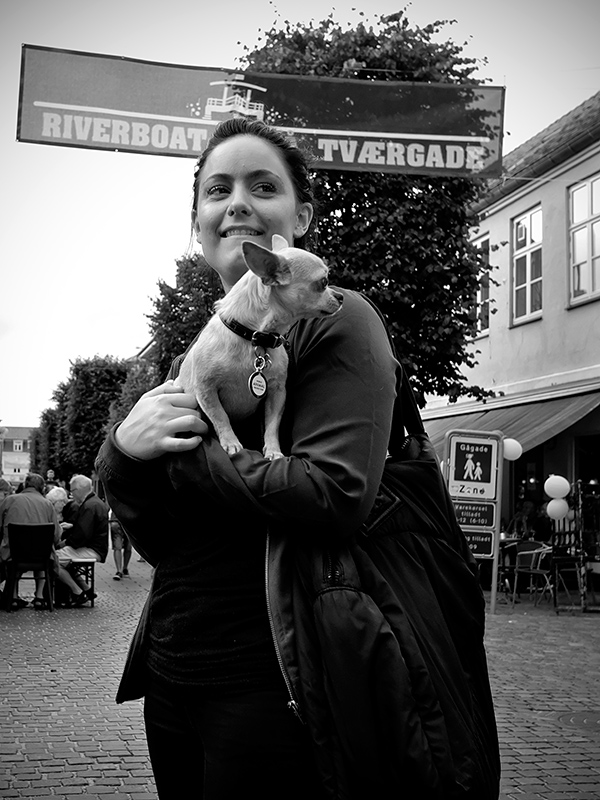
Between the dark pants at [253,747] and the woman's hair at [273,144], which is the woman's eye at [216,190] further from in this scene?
the dark pants at [253,747]

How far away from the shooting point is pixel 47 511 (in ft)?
42.9

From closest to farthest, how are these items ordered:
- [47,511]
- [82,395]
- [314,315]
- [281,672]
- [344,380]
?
[281,672]
[344,380]
[314,315]
[47,511]
[82,395]

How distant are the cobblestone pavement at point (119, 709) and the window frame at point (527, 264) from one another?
8272 mm

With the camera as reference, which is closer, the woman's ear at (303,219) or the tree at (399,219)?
the woman's ear at (303,219)

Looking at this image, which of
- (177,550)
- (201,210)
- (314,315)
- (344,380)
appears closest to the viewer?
(344,380)

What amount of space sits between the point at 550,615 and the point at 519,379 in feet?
23.6

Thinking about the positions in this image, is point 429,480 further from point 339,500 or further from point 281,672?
point 281,672

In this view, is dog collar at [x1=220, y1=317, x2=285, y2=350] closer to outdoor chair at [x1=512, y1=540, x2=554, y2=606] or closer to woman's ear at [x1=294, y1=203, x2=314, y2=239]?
woman's ear at [x1=294, y1=203, x2=314, y2=239]

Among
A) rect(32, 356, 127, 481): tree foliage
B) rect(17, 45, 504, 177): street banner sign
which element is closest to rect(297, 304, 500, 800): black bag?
rect(17, 45, 504, 177): street banner sign

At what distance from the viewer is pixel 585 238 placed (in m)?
17.5

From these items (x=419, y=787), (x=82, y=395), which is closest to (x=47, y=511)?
(x=419, y=787)

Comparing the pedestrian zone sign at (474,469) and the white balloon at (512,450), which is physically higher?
the white balloon at (512,450)

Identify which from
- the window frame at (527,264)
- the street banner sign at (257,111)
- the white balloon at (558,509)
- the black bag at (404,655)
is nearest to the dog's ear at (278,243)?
the black bag at (404,655)

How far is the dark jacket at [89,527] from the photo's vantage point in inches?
556
